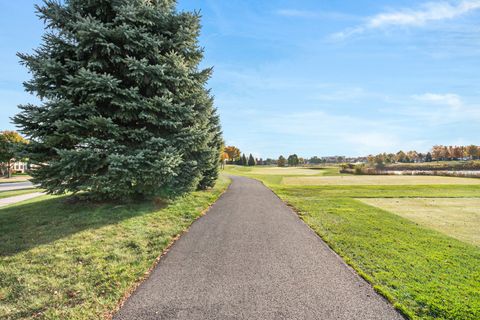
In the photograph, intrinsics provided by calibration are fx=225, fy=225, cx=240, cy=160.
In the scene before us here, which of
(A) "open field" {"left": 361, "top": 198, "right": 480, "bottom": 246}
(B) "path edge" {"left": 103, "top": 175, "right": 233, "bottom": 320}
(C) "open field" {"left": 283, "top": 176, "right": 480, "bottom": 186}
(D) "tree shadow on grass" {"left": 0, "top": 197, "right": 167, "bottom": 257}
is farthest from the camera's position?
(C) "open field" {"left": 283, "top": 176, "right": 480, "bottom": 186}

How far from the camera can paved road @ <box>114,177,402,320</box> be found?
10.5 ft

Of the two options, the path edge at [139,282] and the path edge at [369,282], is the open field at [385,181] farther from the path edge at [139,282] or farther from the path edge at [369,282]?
the path edge at [139,282]

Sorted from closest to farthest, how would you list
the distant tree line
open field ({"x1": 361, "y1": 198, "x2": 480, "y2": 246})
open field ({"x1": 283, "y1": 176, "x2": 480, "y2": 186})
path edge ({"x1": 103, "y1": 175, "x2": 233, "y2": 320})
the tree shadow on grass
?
path edge ({"x1": 103, "y1": 175, "x2": 233, "y2": 320}) < the tree shadow on grass < open field ({"x1": 361, "y1": 198, "x2": 480, "y2": 246}) < open field ({"x1": 283, "y1": 176, "x2": 480, "y2": 186}) < the distant tree line

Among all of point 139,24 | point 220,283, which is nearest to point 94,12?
point 139,24

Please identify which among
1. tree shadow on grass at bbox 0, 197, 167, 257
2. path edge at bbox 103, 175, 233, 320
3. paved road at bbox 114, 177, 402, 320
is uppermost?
tree shadow on grass at bbox 0, 197, 167, 257

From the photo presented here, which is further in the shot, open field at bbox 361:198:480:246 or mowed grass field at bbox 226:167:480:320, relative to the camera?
open field at bbox 361:198:480:246

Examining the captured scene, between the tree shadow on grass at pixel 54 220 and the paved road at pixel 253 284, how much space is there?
3.00 m

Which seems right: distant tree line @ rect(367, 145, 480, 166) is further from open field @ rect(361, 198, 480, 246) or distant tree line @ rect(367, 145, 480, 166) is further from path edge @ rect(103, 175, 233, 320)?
path edge @ rect(103, 175, 233, 320)

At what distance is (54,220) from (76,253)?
2930mm

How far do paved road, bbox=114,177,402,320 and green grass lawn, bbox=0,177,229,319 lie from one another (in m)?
0.54

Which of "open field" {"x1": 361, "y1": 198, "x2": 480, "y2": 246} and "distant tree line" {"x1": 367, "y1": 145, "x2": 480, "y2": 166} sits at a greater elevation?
"distant tree line" {"x1": 367, "y1": 145, "x2": 480, "y2": 166}

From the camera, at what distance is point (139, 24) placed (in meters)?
8.20

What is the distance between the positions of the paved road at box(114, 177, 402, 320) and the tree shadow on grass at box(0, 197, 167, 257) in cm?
300

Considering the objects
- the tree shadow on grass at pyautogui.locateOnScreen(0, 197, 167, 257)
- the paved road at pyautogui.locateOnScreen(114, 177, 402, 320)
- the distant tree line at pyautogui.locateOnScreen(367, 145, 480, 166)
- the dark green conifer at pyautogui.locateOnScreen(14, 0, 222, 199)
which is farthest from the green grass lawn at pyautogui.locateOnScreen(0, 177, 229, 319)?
the distant tree line at pyautogui.locateOnScreen(367, 145, 480, 166)
